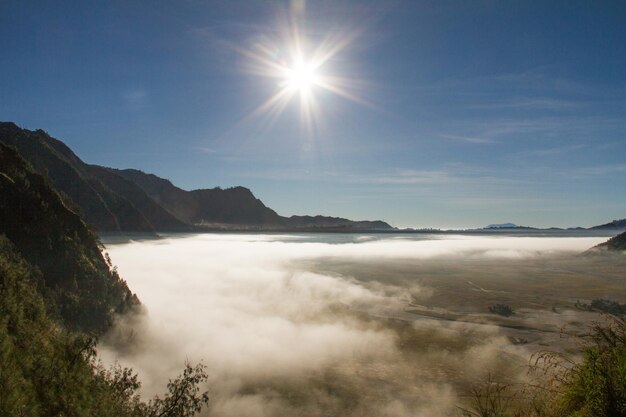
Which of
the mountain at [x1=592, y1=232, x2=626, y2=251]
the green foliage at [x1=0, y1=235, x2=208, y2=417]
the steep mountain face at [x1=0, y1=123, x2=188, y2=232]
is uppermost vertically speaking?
the steep mountain face at [x1=0, y1=123, x2=188, y2=232]

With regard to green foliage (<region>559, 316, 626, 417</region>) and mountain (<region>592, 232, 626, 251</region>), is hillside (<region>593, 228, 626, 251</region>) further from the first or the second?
green foliage (<region>559, 316, 626, 417</region>)

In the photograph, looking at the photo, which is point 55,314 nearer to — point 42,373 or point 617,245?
point 42,373

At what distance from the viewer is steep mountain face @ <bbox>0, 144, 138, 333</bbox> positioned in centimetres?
1955

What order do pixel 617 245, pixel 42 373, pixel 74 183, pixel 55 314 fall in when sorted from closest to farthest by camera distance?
pixel 42 373, pixel 55 314, pixel 617 245, pixel 74 183

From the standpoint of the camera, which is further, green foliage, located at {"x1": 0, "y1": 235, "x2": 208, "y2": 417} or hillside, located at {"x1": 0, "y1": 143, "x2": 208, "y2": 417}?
hillside, located at {"x1": 0, "y1": 143, "x2": 208, "y2": 417}

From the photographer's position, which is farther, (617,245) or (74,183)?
(74,183)

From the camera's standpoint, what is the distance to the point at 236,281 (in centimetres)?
6081

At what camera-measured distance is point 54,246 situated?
21.2 metres

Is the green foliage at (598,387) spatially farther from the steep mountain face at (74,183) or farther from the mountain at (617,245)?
the mountain at (617,245)

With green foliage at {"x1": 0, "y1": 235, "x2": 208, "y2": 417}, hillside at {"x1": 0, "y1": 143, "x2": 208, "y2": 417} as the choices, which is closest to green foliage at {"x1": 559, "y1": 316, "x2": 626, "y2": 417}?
hillside at {"x1": 0, "y1": 143, "x2": 208, "y2": 417}

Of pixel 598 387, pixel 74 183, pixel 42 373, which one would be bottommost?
pixel 42 373

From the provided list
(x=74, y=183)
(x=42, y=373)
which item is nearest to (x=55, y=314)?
(x=42, y=373)

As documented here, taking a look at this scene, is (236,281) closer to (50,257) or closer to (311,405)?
(50,257)

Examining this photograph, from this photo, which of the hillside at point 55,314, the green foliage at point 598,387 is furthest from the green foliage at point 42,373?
the green foliage at point 598,387
